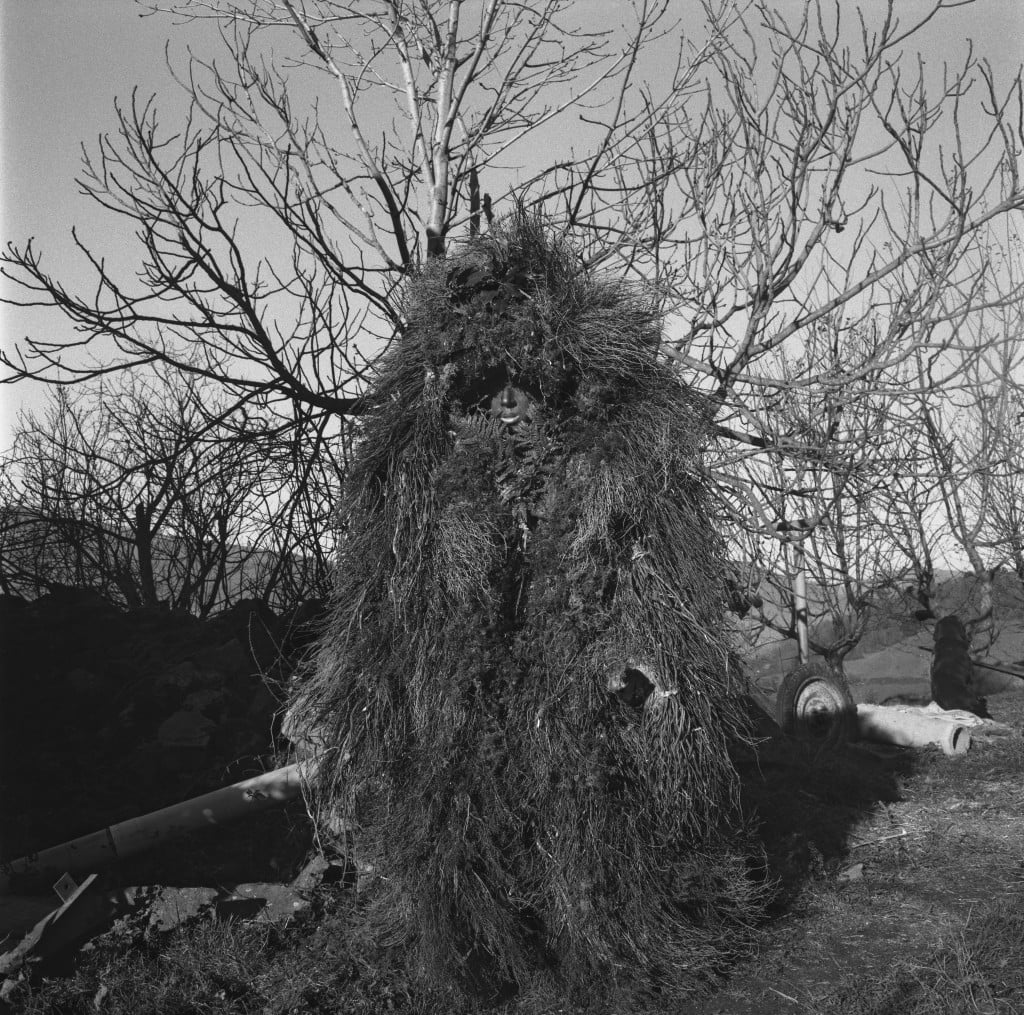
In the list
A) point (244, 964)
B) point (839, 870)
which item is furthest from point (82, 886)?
point (839, 870)

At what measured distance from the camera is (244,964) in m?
4.31

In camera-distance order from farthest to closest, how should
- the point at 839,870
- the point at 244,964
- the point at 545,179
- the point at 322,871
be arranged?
the point at 545,179, the point at 839,870, the point at 322,871, the point at 244,964

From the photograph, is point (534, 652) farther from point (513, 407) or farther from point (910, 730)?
point (910, 730)

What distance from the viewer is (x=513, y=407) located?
4352 millimetres

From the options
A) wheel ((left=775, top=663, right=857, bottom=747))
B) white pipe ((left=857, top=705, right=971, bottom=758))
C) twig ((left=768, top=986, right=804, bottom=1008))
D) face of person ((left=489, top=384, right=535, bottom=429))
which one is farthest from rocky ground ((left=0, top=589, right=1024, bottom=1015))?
face of person ((left=489, top=384, right=535, bottom=429))

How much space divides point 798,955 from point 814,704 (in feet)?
19.0

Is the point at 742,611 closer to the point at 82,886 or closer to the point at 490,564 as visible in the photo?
the point at 490,564

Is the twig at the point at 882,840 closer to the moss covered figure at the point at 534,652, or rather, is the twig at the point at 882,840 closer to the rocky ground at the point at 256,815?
the rocky ground at the point at 256,815

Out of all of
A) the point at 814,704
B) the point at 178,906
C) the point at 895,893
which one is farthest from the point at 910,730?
the point at 178,906

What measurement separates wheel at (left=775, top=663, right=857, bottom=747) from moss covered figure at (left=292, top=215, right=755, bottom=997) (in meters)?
5.73

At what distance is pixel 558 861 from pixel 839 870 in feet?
8.61

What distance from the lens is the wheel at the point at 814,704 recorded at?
31.9 feet

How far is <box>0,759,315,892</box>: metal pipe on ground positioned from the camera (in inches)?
223

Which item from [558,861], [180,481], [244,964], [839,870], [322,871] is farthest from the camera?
[180,481]
